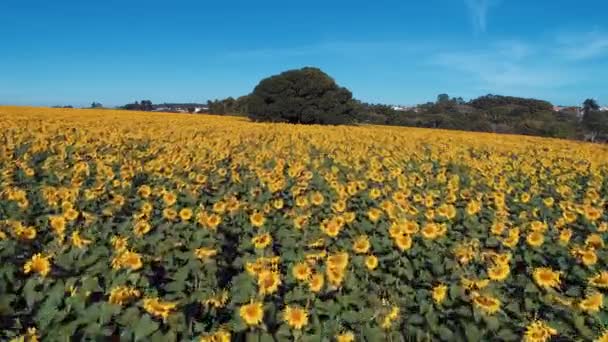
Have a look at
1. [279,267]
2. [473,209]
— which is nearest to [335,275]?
[279,267]

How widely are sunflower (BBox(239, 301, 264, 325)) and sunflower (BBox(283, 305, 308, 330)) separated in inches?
7.7

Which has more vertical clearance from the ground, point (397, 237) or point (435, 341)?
point (397, 237)

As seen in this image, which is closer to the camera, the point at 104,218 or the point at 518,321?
the point at 518,321

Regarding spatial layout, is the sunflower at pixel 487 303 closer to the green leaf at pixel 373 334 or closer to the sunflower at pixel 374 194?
the green leaf at pixel 373 334

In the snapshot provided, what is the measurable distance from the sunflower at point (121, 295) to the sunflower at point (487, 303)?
2.03 meters

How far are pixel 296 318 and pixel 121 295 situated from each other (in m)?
0.99

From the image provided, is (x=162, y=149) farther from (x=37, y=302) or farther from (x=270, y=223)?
(x=37, y=302)

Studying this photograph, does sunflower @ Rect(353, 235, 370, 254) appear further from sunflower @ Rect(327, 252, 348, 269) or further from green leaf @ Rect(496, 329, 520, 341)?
green leaf @ Rect(496, 329, 520, 341)

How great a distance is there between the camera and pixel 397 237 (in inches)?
176

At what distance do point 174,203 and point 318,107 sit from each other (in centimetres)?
2981

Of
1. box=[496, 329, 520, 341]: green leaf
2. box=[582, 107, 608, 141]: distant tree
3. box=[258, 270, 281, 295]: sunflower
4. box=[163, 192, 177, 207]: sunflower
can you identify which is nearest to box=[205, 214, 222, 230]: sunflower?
box=[163, 192, 177, 207]: sunflower

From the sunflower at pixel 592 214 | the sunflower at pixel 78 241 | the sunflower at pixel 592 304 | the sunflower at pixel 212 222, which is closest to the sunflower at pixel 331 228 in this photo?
the sunflower at pixel 212 222

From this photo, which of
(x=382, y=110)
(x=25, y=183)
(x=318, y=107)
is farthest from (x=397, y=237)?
(x=382, y=110)

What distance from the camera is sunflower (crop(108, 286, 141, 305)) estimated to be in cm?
274
